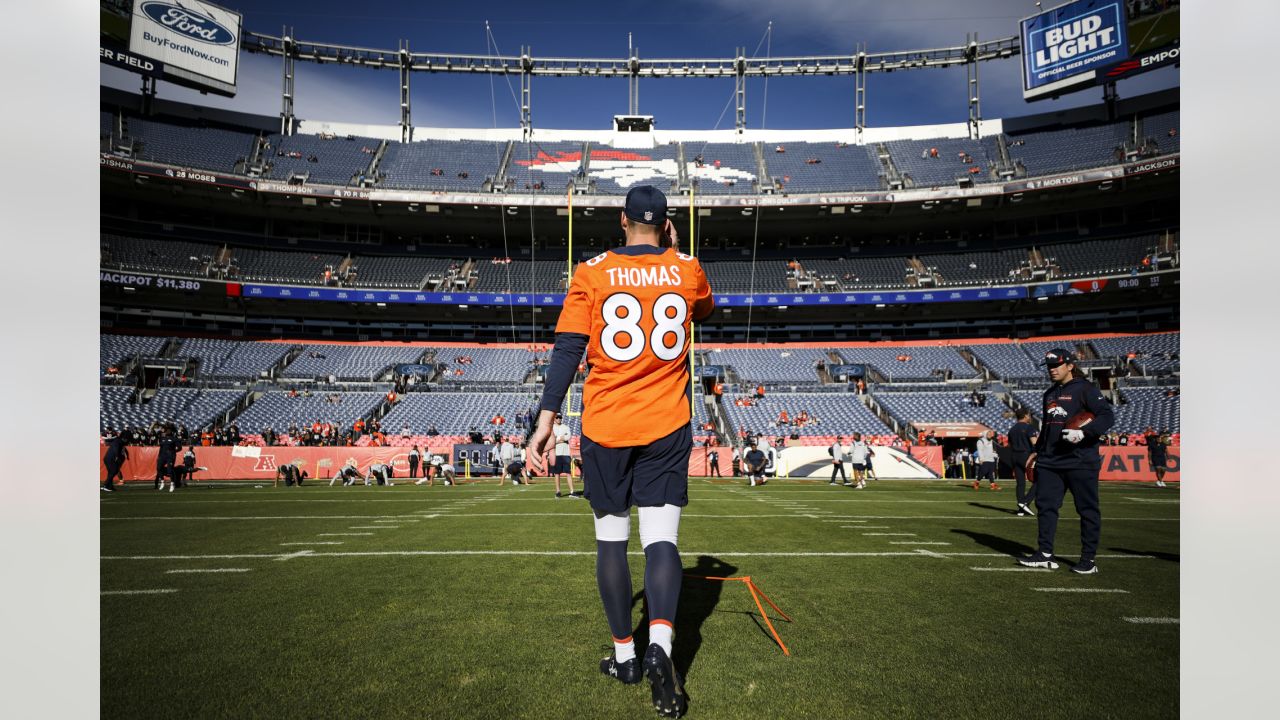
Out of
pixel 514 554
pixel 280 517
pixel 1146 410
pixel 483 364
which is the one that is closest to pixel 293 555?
pixel 514 554

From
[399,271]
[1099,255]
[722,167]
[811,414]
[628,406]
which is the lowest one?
[811,414]

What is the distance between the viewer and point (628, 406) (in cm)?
280

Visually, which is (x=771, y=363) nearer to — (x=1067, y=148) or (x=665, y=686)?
(x=1067, y=148)

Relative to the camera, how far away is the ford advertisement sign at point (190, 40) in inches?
1387

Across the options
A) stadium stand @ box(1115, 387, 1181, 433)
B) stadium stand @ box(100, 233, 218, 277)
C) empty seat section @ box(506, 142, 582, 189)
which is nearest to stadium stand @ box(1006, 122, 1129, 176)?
stadium stand @ box(1115, 387, 1181, 433)

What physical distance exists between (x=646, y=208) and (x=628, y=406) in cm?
94

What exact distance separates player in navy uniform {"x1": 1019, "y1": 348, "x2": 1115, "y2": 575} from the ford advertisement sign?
151 feet

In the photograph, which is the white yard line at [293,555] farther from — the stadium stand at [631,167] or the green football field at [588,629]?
the stadium stand at [631,167]

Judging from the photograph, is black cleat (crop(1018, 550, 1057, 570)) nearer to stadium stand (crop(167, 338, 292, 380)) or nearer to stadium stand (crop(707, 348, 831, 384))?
stadium stand (crop(707, 348, 831, 384))

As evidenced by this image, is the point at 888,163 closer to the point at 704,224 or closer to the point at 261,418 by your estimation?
the point at 704,224

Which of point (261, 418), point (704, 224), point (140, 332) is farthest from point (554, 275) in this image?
point (140, 332)

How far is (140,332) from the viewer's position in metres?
34.8

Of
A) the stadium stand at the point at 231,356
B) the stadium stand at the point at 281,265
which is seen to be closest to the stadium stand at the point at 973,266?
the stadium stand at the point at 281,265
